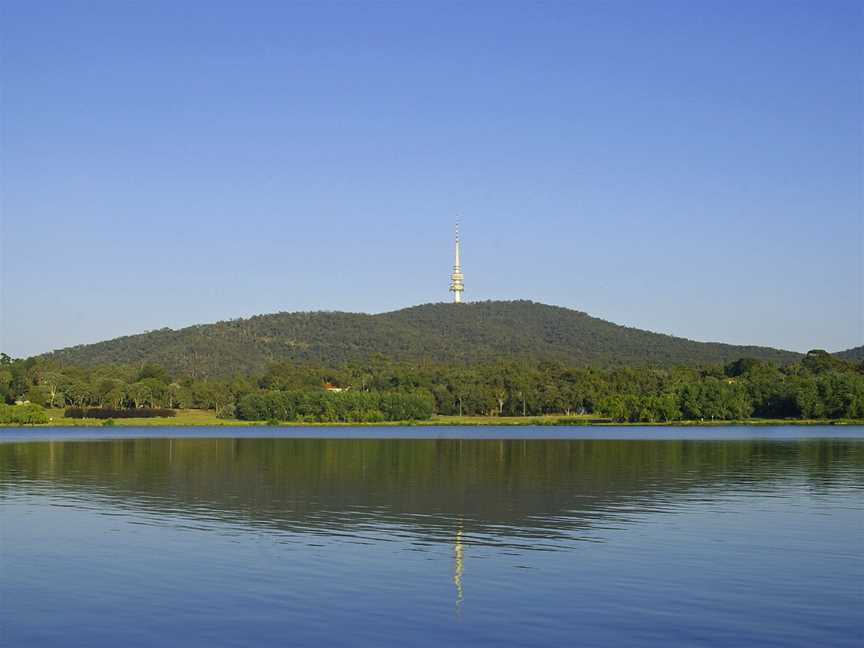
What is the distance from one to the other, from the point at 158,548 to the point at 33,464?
4472cm

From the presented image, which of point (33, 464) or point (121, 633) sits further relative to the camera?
point (33, 464)

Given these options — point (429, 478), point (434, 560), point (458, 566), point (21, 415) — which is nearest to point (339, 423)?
point (21, 415)

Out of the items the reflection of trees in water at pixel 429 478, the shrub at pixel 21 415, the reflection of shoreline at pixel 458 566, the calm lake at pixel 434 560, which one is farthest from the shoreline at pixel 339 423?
the reflection of shoreline at pixel 458 566

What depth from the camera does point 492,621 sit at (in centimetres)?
2264

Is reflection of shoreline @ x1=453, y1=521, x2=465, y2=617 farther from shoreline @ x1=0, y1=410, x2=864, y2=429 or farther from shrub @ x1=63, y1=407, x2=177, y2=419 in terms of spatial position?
shrub @ x1=63, y1=407, x2=177, y2=419

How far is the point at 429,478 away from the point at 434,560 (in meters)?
29.0

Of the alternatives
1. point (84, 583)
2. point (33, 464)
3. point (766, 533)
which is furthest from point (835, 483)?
point (33, 464)

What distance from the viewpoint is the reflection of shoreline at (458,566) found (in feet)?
80.7

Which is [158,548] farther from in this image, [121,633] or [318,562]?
[121,633]

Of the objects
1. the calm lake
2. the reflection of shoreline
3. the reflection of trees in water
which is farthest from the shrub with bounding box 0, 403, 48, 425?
the reflection of shoreline

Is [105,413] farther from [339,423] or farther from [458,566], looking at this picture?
[458,566]

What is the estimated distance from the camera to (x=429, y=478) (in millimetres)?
58844

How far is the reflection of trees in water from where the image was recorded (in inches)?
1586

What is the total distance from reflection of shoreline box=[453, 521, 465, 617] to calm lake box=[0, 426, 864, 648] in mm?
97
